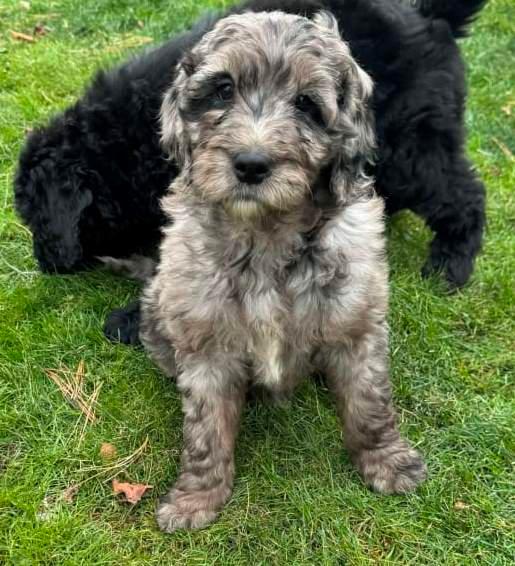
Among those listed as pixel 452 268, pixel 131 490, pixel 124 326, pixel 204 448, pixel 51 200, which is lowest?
pixel 452 268

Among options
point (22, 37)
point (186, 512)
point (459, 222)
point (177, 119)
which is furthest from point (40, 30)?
→ point (186, 512)

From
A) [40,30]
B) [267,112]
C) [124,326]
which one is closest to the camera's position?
[267,112]

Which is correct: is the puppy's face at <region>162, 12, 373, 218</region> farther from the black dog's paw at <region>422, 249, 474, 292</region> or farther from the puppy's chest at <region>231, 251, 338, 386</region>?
the black dog's paw at <region>422, 249, 474, 292</region>

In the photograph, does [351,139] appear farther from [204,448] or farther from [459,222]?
[459,222]

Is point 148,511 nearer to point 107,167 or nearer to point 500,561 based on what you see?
point 500,561

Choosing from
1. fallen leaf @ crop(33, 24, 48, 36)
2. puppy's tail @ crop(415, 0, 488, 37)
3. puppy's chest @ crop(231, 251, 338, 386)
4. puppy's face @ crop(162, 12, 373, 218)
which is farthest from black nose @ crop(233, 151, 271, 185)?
fallen leaf @ crop(33, 24, 48, 36)

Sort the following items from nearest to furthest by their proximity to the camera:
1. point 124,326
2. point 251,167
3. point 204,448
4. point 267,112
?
1. point 251,167
2. point 267,112
3. point 204,448
4. point 124,326

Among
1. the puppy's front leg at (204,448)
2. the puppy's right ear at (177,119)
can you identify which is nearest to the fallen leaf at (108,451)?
the puppy's front leg at (204,448)

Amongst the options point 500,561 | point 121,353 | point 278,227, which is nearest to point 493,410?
point 500,561
